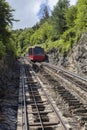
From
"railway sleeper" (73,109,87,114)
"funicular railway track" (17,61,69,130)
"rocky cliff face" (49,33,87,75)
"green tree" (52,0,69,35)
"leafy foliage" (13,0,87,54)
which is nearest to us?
"funicular railway track" (17,61,69,130)

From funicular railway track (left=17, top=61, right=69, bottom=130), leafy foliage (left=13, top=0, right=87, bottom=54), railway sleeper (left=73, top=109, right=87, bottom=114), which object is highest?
leafy foliage (left=13, top=0, right=87, bottom=54)

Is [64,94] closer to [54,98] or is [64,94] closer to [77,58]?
[54,98]

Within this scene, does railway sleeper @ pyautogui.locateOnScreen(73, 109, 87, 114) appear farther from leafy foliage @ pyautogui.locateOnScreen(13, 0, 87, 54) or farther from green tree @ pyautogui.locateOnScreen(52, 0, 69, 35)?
green tree @ pyautogui.locateOnScreen(52, 0, 69, 35)

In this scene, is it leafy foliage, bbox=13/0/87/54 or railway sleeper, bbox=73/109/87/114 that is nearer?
railway sleeper, bbox=73/109/87/114

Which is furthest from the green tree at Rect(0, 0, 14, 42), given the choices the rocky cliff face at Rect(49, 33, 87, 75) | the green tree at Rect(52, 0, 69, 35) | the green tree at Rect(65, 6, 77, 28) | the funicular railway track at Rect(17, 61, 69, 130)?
the green tree at Rect(52, 0, 69, 35)

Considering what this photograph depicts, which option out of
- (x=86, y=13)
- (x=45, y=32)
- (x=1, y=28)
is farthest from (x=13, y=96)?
(x=45, y=32)

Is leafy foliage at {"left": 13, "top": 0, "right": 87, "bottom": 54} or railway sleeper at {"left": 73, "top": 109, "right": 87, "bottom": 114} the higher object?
leafy foliage at {"left": 13, "top": 0, "right": 87, "bottom": 54}

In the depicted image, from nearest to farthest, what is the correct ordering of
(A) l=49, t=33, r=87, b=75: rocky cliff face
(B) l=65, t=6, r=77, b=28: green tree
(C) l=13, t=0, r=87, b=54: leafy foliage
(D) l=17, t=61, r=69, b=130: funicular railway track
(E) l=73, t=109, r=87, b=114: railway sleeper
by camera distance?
(D) l=17, t=61, r=69, b=130: funicular railway track → (E) l=73, t=109, r=87, b=114: railway sleeper → (A) l=49, t=33, r=87, b=75: rocky cliff face → (C) l=13, t=0, r=87, b=54: leafy foliage → (B) l=65, t=6, r=77, b=28: green tree

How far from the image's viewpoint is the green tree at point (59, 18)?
214 feet

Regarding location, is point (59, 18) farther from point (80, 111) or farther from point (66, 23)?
point (80, 111)

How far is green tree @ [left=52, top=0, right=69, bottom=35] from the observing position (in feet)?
214

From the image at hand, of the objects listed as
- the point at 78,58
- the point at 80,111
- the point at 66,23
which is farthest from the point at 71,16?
the point at 80,111

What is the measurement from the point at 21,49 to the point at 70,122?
508 ft

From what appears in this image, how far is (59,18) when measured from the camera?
66875 millimetres
